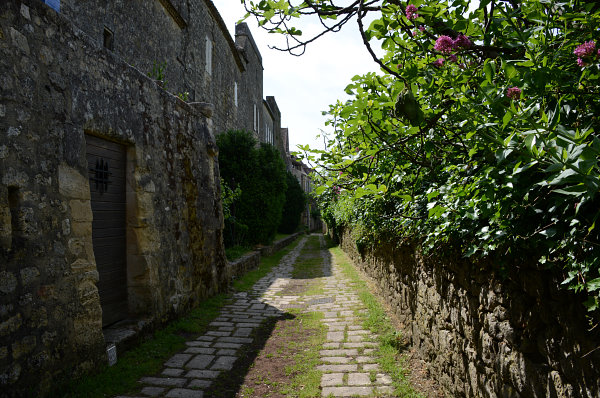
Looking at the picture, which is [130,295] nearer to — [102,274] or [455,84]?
[102,274]

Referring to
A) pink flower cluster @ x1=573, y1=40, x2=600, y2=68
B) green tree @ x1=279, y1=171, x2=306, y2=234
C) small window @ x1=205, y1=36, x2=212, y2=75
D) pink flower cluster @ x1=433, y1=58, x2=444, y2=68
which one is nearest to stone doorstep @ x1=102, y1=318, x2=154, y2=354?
pink flower cluster @ x1=433, y1=58, x2=444, y2=68

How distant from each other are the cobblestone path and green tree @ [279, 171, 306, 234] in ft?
50.3

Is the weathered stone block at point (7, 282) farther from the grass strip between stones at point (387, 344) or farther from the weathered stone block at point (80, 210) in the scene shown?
the grass strip between stones at point (387, 344)

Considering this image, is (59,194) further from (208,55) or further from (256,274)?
(208,55)

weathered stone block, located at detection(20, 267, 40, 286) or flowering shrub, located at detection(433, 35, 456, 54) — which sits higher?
flowering shrub, located at detection(433, 35, 456, 54)

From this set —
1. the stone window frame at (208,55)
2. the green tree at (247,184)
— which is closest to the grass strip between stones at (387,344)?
the green tree at (247,184)

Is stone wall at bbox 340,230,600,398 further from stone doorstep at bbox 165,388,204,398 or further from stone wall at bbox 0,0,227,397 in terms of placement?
stone wall at bbox 0,0,227,397

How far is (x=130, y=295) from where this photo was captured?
189 inches

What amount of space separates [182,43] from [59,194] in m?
8.71

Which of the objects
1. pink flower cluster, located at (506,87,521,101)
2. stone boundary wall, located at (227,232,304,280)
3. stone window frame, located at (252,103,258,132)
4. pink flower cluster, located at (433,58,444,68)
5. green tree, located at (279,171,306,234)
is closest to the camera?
pink flower cluster, located at (506,87,521,101)

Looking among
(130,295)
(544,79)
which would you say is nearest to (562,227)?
(544,79)

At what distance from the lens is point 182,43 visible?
10.9 meters

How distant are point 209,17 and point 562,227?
541 inches

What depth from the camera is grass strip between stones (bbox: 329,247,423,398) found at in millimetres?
3553
